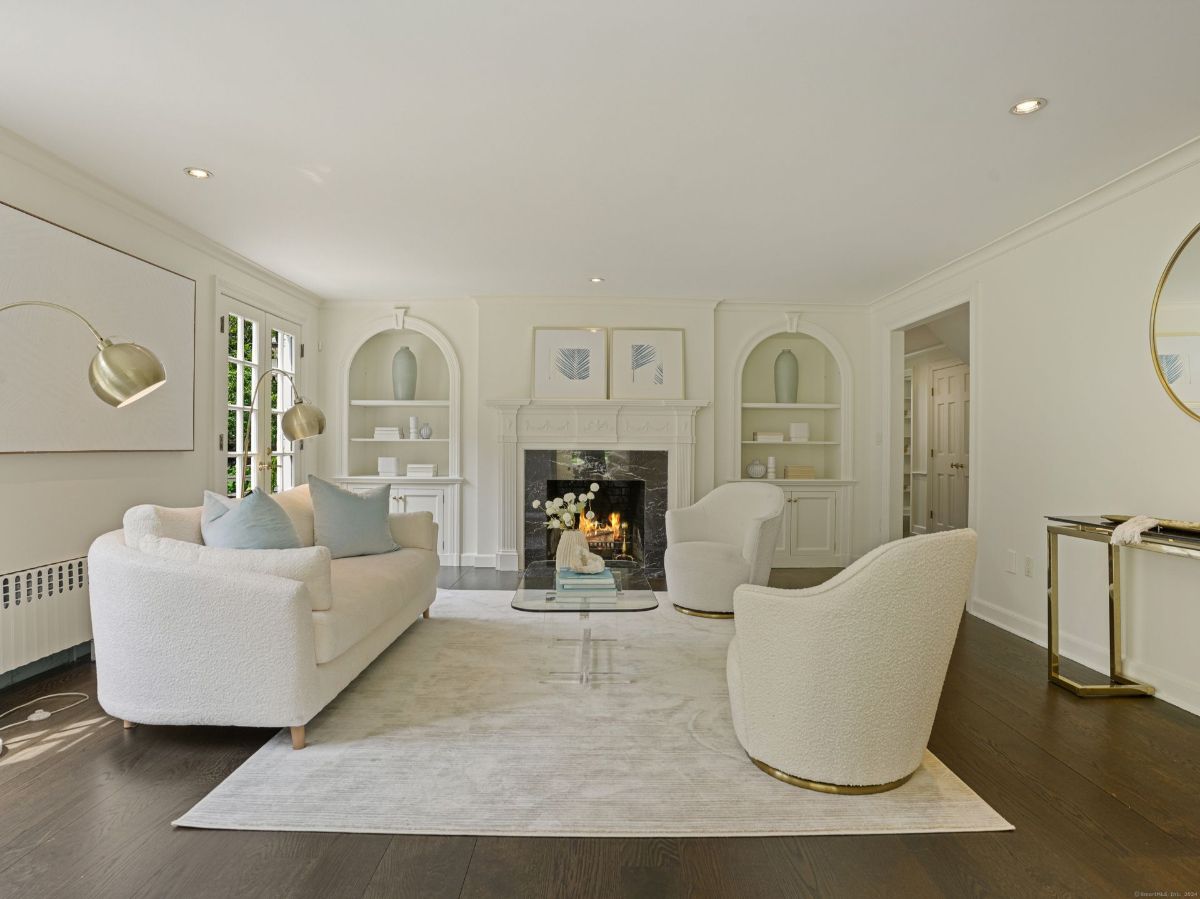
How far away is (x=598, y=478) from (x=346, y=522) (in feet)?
9.04

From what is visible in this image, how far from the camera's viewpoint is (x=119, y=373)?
7.88ft

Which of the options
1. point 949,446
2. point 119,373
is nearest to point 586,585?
point 119,373

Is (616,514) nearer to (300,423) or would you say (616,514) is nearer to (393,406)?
(393,406)

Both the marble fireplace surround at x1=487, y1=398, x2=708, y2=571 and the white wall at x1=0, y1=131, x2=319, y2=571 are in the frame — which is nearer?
the white wall at x1=0, y1=131, x2=319, y2=571

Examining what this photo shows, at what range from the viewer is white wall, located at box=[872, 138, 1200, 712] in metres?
3.14

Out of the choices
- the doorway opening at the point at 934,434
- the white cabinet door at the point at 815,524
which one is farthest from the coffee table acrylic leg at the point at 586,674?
the doorway opening at the point at 934,434

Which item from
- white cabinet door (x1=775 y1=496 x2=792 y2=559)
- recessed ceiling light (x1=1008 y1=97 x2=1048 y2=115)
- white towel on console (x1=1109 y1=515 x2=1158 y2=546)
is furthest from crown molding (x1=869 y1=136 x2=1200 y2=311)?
white cabinet door (x1=775 y1=496 x2=792 y2=559)

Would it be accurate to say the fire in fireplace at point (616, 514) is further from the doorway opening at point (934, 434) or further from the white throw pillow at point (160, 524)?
the white throw pillow at point (160, 524)

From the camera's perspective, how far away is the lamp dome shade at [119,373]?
239cm

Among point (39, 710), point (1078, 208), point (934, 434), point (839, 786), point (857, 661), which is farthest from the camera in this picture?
point (934, 434)

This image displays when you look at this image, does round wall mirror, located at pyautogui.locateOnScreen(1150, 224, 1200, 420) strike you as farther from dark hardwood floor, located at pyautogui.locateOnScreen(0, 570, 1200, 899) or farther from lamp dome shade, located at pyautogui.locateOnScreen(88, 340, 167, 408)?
lamp dome shade, located at pyautogui.locateOnScreen(88, 340, 167, 408)

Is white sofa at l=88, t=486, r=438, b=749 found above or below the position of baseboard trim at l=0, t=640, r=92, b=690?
above

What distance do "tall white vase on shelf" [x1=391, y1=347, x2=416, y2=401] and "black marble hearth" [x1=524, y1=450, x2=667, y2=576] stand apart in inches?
52.4

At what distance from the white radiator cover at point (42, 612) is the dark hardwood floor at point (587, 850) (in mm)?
788
